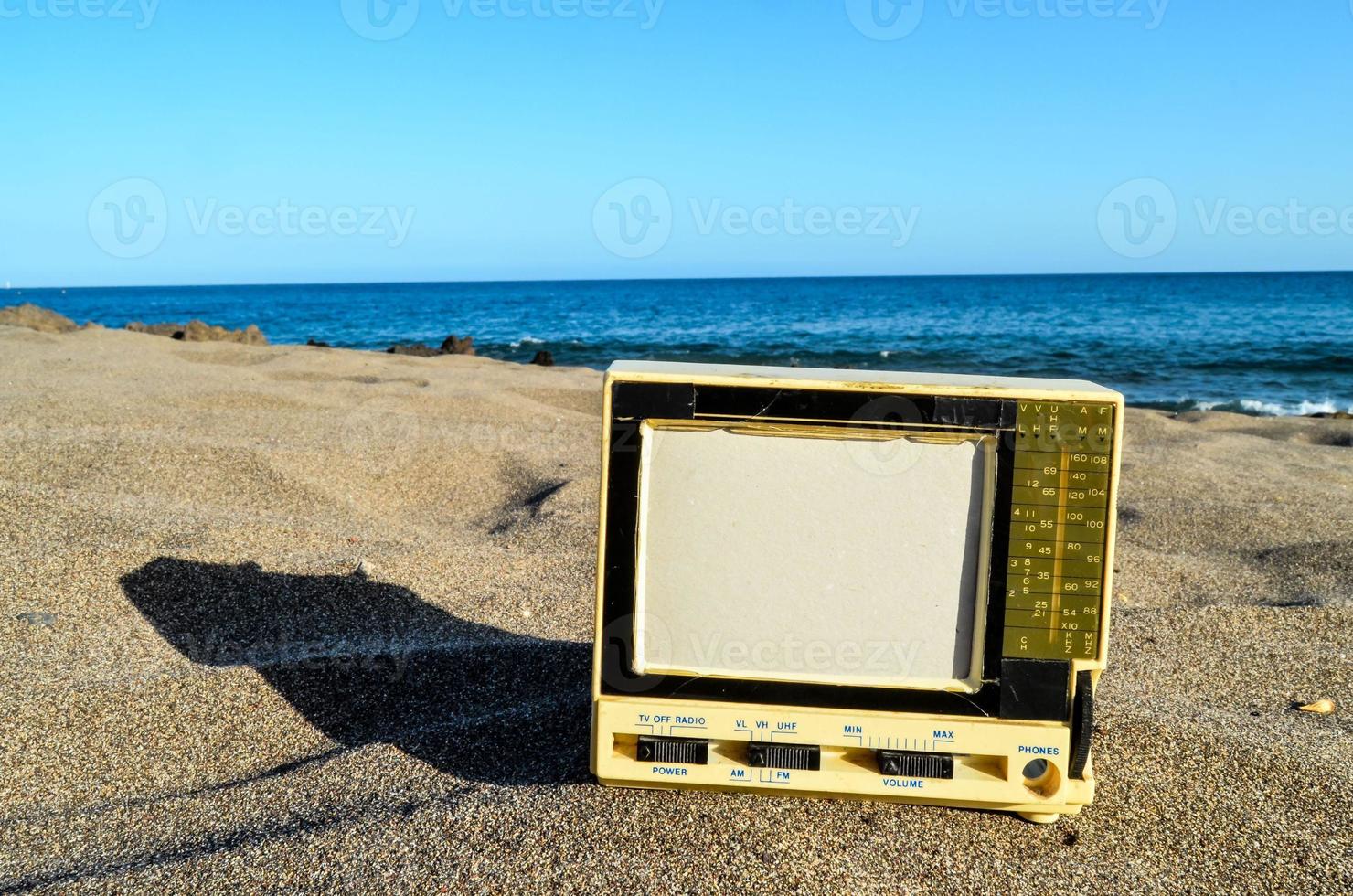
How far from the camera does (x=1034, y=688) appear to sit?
5.57 feet

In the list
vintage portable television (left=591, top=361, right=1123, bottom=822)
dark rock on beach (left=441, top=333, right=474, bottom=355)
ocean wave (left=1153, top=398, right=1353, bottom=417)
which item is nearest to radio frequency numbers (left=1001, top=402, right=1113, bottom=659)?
vintage portable television (left=591, top=361, right=1123, bottom=822)

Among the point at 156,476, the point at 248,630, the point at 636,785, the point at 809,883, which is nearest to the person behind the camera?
the point at 809,883

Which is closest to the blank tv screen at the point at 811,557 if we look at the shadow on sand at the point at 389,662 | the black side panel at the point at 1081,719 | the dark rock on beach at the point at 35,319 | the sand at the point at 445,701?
the black side panel at the point at 1081,719

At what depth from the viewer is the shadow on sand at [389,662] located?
2.15m

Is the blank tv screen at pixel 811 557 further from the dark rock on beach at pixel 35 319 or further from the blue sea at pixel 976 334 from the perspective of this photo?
the dark rock on beach at pixel 35 319

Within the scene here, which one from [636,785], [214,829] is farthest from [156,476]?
[636,785]

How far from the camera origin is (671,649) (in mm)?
1739

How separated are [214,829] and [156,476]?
306 centimetres

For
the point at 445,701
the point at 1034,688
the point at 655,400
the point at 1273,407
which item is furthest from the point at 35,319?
the point at 1273,407

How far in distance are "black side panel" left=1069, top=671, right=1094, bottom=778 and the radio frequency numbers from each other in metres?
0.06

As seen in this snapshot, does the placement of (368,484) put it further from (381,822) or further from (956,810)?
(956,810)

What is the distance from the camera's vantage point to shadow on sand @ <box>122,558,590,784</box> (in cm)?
215

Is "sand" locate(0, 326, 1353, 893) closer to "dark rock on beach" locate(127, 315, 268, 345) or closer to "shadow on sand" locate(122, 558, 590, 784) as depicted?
"shadow on sand" locate(122, 558, 590, 784)

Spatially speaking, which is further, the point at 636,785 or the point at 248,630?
the point at 248,630
